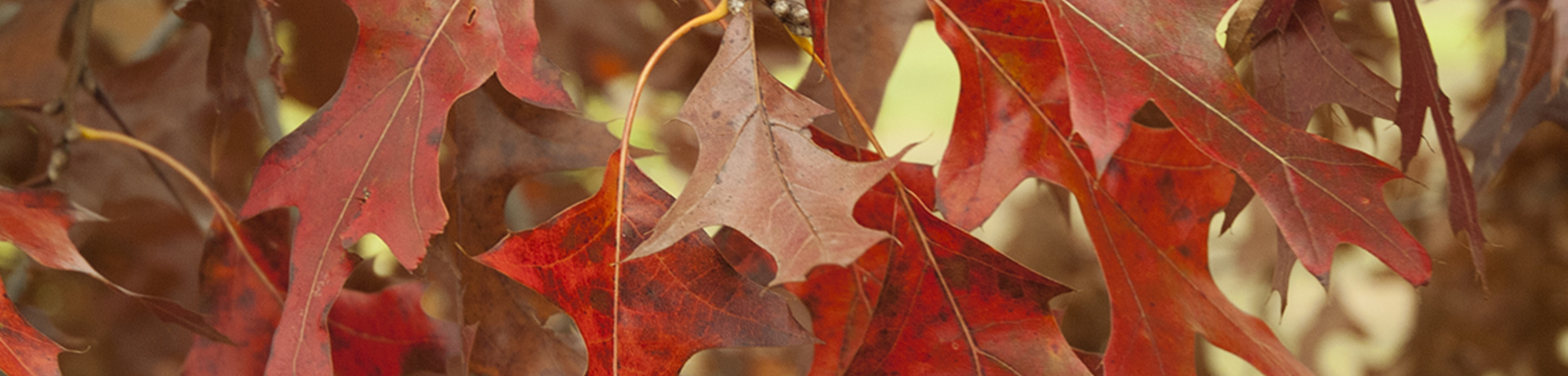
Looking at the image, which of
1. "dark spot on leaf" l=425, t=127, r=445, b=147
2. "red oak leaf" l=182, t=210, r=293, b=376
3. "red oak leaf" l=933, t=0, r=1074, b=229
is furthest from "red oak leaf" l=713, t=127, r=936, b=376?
"red oak leaf" l=182, t=210, r=293, b=376

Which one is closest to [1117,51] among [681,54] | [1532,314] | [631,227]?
[631,227]

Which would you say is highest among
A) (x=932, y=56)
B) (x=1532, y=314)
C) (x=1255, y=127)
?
(x=1255, y=127)

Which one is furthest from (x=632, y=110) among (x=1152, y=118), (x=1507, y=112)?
(x=1507, y=112)

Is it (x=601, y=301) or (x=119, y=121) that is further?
(x=119, y=121)

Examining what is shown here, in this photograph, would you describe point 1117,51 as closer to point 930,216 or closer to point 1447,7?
point 930,216

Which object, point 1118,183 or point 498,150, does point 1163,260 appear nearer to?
point 1118,183

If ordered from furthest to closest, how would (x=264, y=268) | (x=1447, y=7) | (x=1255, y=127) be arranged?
(x=1447, y=7)
(x=264, y=268)
(x=1255, y=127)

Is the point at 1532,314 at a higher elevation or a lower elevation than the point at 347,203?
lower

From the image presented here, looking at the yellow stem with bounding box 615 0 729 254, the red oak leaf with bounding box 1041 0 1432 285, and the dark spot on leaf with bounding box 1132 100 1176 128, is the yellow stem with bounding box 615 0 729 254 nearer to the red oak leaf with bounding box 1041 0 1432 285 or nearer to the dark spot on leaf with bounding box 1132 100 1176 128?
the red oak leaf with bounding box 1041 0 1432 285
